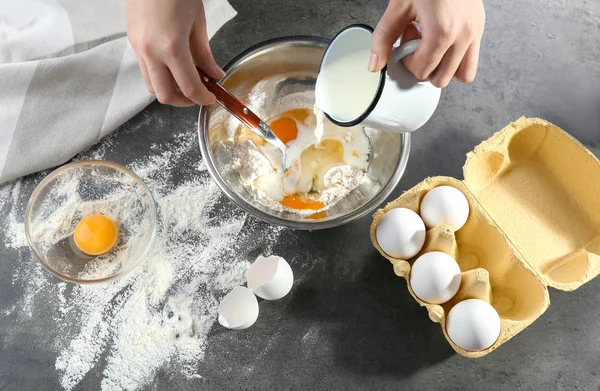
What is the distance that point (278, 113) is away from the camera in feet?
4.88

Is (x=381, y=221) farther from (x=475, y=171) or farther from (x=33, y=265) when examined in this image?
(x=33, y=265)

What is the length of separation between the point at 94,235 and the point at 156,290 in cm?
20

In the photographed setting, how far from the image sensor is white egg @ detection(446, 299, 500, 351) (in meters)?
1.21

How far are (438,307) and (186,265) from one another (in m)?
0.61

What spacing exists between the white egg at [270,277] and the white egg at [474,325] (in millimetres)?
385

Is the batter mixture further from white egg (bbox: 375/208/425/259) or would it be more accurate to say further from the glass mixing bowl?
white egg (bbox: 375/208/425/259)

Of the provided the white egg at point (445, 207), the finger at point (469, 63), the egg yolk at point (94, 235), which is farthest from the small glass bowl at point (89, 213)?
the finger at point (469, 63)

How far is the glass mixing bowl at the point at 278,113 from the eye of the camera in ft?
4.10

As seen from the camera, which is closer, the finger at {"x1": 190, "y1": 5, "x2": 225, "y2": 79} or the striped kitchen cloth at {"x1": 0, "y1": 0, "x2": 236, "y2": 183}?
the finger at {"x1": 190, "y1": 5, "x2": 225, "y2": 79}

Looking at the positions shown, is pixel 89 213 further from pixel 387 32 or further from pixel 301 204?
pixel 387 32

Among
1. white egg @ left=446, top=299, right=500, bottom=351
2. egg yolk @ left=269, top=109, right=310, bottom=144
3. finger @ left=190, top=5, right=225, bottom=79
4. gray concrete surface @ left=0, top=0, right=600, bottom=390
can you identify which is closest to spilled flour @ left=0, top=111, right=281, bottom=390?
gray concrete surface @ left=0, top=0, right=600, bottom=390

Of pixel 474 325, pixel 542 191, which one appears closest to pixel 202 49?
pixel 474 325

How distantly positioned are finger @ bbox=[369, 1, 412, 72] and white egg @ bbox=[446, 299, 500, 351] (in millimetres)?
580

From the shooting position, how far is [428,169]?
4.88ft
